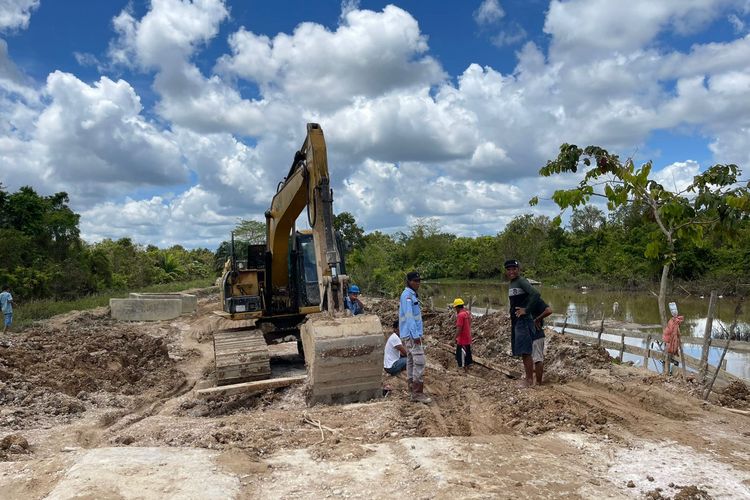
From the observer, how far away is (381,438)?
233 inches

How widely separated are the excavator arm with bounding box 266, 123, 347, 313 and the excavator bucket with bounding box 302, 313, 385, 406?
431 millimetres

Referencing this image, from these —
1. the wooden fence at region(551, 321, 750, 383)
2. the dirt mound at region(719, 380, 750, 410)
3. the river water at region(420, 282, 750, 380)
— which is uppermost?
the dirt mound at region(719, 380, 750, 410)

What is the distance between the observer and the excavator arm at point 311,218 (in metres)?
7.66

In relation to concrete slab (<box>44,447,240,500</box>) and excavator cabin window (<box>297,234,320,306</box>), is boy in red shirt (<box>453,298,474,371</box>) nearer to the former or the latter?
excavator cabin window (<box>297,234,320,306</box>)

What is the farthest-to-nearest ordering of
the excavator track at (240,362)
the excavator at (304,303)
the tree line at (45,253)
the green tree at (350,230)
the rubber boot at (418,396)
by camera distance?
the green tree at (350,230), the tree line at (45,253), the excavator track at (240,362), the rubber boot at (418,396), the excavator at (304,303)

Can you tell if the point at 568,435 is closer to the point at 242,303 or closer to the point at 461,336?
the point at 461,336

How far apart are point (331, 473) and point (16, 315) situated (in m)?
19.0

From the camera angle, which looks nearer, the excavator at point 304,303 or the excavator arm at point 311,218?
the excavator at point 304,303

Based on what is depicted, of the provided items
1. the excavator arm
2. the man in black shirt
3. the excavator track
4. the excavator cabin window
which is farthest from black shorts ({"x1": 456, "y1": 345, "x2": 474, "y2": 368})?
the excavator track

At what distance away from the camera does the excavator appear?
7.23 meters

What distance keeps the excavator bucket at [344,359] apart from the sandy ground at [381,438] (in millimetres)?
365

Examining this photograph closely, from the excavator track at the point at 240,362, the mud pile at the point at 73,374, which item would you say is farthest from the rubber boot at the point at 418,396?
the mud pile at the point at 73,374

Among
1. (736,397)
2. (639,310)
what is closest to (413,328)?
(736,397)

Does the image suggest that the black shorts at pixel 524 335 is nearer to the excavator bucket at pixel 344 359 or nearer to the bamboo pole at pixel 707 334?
the excavator bucket at pixel 344 359
